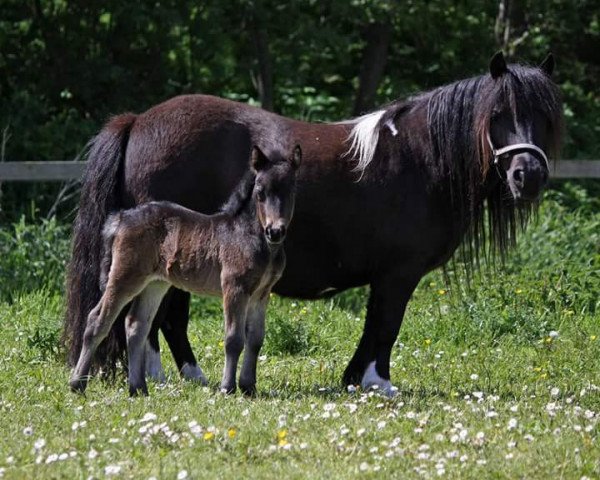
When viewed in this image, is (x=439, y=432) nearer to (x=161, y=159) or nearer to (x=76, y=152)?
(x=161, y=159)

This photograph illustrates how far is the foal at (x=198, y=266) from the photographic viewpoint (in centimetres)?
665

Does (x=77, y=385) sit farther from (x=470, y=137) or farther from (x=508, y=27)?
(x=508, y=27)

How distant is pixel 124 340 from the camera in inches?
286

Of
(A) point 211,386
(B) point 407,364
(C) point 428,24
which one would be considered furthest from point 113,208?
(C) point 428,24

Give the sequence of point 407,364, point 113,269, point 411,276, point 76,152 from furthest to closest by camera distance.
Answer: point 76,152 < point 407,364 < point 411,276 < point 113,269

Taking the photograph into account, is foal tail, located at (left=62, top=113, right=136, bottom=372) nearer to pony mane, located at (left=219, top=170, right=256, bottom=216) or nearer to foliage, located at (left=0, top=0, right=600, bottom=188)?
pony mane, located at (left=219, top=170, right=256, bottom=216)

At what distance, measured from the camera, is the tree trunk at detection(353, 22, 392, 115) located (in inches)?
624

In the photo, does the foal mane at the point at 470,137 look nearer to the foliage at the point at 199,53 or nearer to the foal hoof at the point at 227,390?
the foal hoof at the point at 227,390

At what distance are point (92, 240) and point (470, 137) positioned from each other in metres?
2.31

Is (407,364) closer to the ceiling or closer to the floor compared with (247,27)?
closer to the floor

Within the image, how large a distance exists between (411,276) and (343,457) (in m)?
2.07

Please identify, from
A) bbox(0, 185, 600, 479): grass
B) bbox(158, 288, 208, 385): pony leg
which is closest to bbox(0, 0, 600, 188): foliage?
bbox(0, 185, 600, 479): grass

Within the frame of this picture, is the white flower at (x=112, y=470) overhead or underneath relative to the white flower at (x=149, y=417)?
underneath

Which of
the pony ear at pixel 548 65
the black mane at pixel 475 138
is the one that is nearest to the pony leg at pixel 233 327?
the black mane at pixel 475 138
